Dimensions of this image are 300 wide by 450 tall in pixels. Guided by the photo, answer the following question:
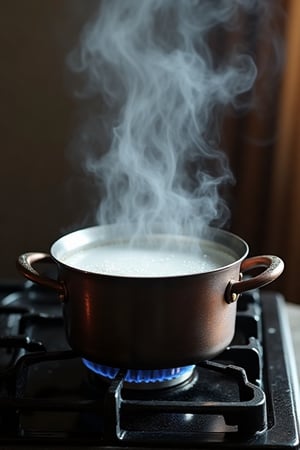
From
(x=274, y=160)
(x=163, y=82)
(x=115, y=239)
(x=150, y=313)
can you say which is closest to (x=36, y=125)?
(x=163, y=82)

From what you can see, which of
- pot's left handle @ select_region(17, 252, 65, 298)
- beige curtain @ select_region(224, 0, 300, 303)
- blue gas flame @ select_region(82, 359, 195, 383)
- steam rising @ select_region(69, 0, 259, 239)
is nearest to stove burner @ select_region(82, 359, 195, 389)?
blue gas flame @ select_region(82, 359, 195, 383)

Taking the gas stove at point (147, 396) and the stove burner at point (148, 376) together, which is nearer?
the gas stove at point (147, 396)

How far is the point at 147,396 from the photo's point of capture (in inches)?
36.3

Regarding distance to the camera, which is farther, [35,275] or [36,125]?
[36,125]

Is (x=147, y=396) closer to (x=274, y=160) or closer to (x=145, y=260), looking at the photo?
(x=145, y=260)

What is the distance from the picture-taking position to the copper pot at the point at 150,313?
2.73 feet

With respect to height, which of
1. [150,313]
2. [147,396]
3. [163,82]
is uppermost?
[163,82]

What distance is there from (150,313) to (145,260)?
0.20 metres

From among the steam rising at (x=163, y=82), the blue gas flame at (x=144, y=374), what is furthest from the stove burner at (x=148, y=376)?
the steam rising at (x=163, y=82)

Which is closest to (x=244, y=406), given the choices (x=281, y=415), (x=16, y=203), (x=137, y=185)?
(x=281, y=415)

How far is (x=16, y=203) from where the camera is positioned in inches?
87.0

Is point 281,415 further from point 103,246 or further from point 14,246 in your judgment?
point 14,246

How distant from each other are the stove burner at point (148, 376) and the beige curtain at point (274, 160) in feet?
3.80

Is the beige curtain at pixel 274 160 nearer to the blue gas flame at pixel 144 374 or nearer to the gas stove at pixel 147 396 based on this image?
the gas stove at pixel 147 396
